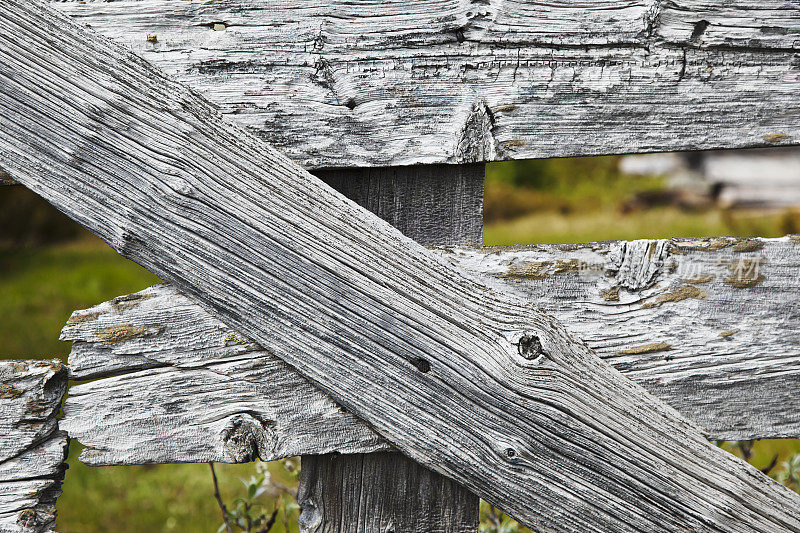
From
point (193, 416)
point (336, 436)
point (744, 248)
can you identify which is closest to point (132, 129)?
point (193, 416)

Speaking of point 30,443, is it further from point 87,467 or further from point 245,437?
point 87,467

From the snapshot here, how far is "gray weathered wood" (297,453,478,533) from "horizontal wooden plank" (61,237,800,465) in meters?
0.13

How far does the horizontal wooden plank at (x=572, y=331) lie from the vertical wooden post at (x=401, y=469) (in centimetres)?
11

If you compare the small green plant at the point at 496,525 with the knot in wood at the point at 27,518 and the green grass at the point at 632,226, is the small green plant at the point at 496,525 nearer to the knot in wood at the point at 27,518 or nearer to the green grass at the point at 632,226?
the knot in wood at the point at 27,518

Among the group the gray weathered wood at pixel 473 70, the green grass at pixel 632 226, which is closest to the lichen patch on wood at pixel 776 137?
the gray weathered wood at pixel 473 70

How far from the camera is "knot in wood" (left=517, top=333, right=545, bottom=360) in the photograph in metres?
1.24

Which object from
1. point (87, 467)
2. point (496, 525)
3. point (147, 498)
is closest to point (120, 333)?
point (496, 525)

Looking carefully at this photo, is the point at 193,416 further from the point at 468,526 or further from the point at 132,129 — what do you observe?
the point at 468,526

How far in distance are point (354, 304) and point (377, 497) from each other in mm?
495

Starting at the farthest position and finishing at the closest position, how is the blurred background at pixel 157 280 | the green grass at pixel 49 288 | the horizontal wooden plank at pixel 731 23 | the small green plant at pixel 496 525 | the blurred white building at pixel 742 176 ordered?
the blurred white building at pixel 742 176 → the green grass at pixel 49 288 → the blurred background at pixel 157 280 → the small green plant at pixel 496 525 → the horizontal wooden plank at pixel 731 23

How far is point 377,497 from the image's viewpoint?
56.0 inches

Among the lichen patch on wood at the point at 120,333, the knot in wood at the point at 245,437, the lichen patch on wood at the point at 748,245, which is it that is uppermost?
the lichen patch on wood at the point at 748,245

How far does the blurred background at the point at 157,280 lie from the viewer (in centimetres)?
420

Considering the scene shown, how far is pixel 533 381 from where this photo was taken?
1.25m
